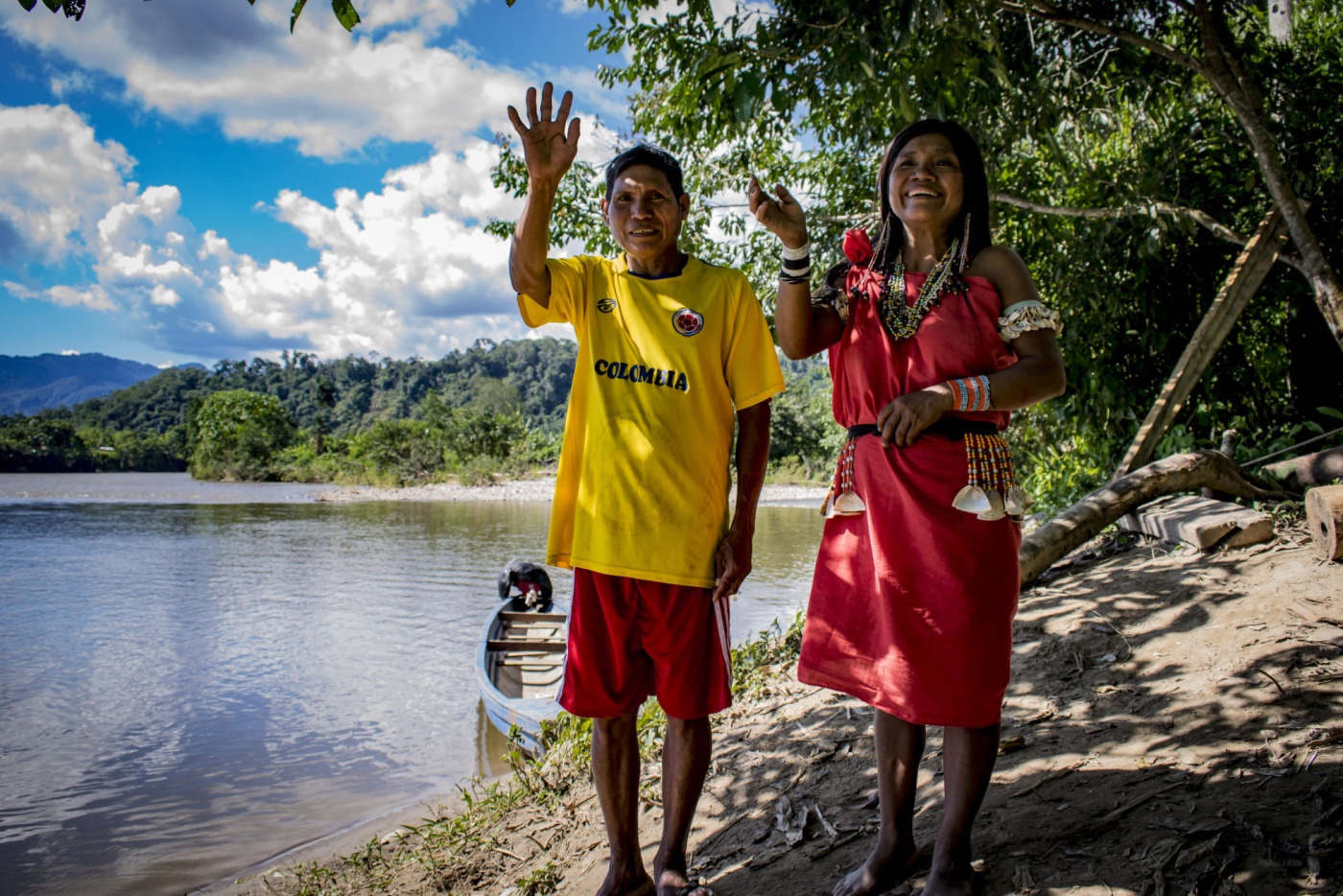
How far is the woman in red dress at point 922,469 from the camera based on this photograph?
5.82ft

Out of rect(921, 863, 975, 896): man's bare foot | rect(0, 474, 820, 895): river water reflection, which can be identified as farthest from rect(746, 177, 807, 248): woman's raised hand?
rect(0, 474, 820, 895): river water reflection

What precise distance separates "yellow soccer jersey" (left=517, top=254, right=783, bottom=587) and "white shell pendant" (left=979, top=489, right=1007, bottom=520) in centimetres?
60

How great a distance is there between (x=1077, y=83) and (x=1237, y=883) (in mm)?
6059

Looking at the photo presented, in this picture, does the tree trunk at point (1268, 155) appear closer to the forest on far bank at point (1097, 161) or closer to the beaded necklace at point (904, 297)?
the forest on far bank at point (1097, 161)

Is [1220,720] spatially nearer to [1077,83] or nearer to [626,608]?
[626,608]

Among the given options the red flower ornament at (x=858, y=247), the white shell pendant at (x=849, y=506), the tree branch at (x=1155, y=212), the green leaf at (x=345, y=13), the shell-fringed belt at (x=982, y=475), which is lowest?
the white shell pendant at (x=849, y=506)

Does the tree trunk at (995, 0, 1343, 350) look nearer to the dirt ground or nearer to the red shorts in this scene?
the dirt ground

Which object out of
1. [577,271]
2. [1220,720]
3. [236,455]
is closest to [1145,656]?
[1220,720]

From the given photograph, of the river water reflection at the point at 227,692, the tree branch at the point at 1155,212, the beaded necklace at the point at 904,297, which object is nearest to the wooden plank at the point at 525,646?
the river water reflection at the point at 227,692

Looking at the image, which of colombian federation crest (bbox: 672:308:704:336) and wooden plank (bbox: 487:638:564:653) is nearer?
colombian federation crest (bbox: 672:308:704:336)

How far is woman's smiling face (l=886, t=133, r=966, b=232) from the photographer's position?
195 cm

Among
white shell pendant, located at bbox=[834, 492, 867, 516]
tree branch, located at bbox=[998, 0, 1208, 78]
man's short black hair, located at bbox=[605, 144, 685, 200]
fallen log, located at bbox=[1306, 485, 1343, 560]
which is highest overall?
tree branch, located at bbox=[998, 0, 1208, 78]

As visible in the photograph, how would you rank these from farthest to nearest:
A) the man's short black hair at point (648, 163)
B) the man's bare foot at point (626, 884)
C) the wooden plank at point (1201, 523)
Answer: the wooden plank at point (1201, 523) → the man's short black hair at point (648, 163) → the man's bare foot at point (626, 884)

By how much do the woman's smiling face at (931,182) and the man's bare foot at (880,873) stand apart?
4.80 ft
